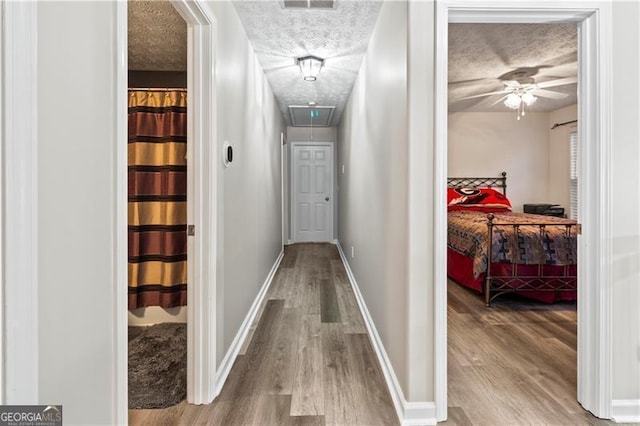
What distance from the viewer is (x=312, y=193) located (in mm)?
7344

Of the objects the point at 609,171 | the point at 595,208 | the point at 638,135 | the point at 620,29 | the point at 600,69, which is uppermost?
the point at 620,29

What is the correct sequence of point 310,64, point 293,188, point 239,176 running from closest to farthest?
point 239,176
point 310,64
point 293,188

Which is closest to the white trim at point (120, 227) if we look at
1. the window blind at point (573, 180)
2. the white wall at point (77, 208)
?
the white wall at point (77, 208)

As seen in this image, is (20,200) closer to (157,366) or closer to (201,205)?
(201,205)

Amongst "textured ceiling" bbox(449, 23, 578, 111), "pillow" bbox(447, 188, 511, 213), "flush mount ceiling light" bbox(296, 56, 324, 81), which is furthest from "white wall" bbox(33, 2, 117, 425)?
"pillow" bbox(447, 188, 511, 213)

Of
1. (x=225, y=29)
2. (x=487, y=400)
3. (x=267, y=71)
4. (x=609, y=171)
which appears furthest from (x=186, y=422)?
(x=267, y=71)

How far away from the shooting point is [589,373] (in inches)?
68.5

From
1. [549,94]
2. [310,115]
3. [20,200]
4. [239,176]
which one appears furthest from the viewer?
[310,115]

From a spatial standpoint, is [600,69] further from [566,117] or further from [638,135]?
[566,117]

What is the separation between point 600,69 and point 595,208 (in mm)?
700

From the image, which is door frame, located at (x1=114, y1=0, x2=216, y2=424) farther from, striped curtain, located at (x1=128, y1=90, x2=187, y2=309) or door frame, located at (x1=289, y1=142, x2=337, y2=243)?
door frame, located at (x1=289, y1=142, x2=337, y2=243)

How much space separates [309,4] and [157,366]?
8.74 ft

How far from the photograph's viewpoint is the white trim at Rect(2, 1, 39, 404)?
2.17 feet

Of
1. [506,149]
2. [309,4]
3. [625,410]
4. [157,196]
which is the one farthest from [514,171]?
[157,196]
